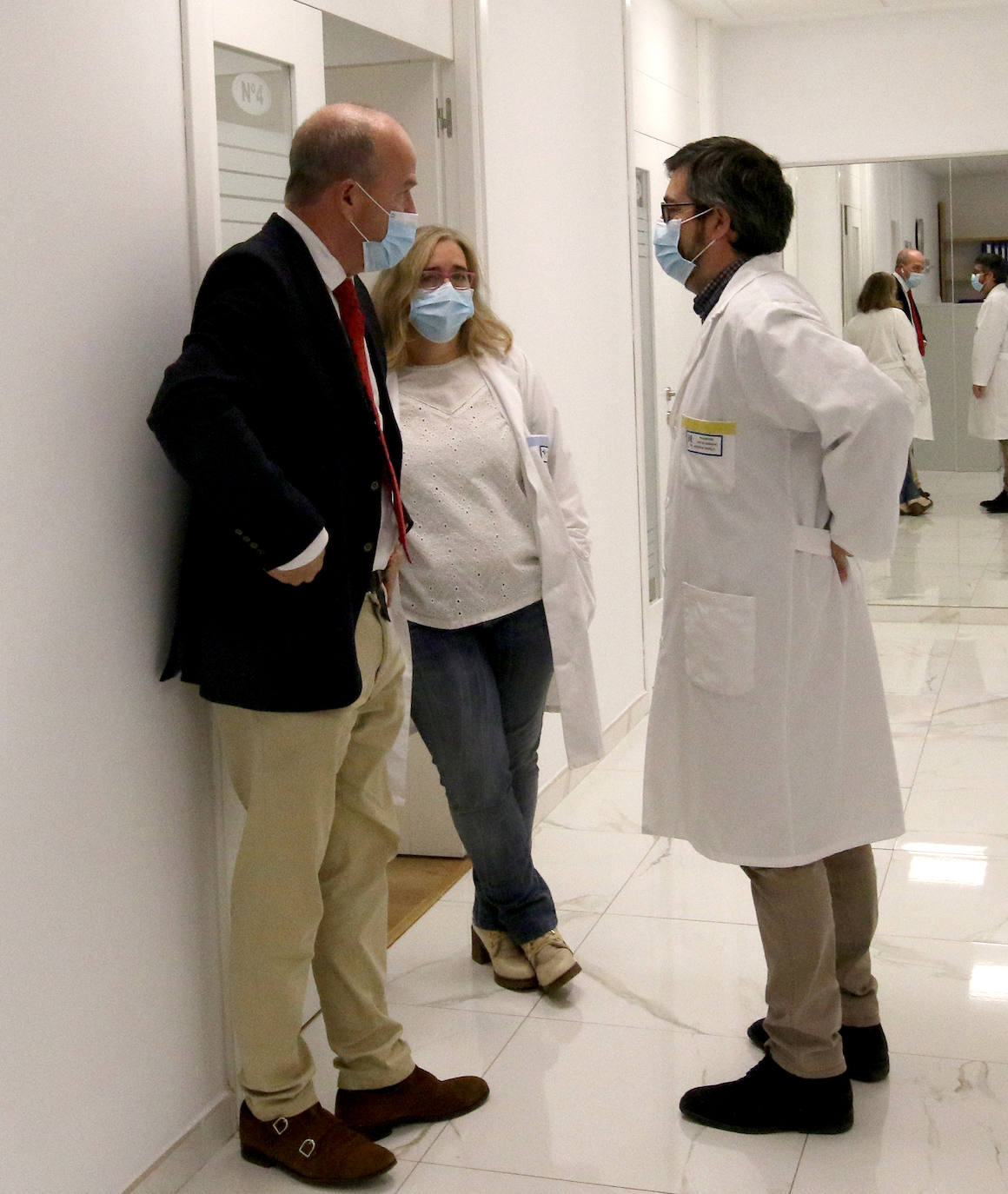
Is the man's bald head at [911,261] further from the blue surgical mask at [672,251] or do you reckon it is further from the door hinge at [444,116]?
the blue surgical mask at [672,251]

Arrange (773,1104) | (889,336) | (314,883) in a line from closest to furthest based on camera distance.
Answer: (314,883), (773,1104), (889,336)

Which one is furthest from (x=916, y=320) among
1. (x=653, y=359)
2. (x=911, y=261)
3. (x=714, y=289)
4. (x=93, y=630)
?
(x=93, y=630)

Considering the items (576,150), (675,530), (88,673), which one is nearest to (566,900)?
(675,530)

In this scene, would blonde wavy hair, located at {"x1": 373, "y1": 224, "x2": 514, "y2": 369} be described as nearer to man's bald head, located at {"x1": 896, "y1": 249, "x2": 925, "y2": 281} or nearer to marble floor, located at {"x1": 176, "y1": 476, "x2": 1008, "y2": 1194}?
marble floor, located at {"x1": 176, "y1": 476, "x2": 1008, "y2": 1194}

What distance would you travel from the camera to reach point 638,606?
17.0 ft

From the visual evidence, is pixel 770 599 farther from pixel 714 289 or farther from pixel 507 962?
pixel 507 962

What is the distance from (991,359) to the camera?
6684mm

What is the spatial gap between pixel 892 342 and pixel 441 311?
4.41 meters

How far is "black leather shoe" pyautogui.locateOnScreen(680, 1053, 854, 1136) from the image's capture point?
239 centimetres

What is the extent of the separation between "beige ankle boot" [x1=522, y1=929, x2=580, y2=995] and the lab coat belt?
3.79 feet

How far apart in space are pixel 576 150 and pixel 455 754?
2399mm

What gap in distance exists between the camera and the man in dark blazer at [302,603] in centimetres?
203

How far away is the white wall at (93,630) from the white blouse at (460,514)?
0.65m

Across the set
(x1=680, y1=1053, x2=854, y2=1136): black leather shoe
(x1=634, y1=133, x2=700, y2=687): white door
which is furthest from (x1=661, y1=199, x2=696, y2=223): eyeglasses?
(x1=634, y1=133, x2=700, y2=687): white door
